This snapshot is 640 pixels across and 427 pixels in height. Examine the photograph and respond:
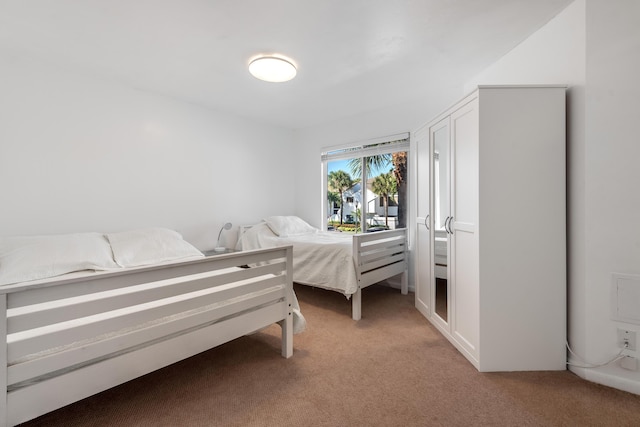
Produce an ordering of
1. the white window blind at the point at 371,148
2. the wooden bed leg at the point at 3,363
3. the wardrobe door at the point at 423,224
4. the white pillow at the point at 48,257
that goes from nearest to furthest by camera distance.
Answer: the wooden bed leg at the point at 3,363 → the white pillow at the point at 48,257 → the wardrobe door at the point at 423,224 → the white window blind at the point at 371,148

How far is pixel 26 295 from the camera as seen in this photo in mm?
1073

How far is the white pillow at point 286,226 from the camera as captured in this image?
147 inches

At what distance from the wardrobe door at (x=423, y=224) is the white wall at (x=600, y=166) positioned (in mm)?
1019

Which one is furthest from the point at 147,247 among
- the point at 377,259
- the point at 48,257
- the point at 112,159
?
the point at 377,259

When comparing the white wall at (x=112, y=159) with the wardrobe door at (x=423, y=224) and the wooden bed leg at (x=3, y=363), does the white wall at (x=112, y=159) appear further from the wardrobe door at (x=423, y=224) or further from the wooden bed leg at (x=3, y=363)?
the wardrobe door at (x=423, y=224)

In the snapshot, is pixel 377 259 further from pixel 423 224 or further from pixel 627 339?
pixel 627 339

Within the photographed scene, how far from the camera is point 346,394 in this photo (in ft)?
5.32

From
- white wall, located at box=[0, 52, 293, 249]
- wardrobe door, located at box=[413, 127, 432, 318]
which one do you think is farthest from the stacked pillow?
wardrobe door, located at box=[413, 127, 432, 318]

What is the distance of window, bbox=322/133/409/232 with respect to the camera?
3778 millimetres

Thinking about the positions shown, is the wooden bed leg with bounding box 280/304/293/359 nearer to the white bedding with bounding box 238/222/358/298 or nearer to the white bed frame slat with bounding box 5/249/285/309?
the white bed frame slat with bounding box 5/249/285/309

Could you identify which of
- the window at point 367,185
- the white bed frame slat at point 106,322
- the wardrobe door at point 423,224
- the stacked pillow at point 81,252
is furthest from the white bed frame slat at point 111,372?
the window at point 367,185

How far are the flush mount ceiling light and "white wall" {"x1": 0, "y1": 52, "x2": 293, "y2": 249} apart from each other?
1399 millimetres

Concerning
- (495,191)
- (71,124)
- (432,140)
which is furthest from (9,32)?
(495,191)

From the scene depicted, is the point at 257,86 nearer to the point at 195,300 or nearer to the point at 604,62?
the point at 195,300
